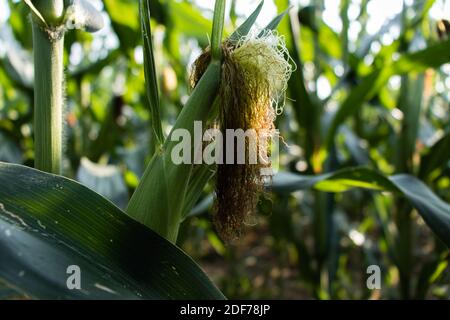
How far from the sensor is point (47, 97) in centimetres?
61

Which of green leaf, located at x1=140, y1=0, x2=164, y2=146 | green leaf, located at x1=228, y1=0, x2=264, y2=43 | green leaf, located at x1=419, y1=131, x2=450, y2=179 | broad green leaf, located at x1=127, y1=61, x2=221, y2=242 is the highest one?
green leaf, located at x1=419, y1=131, x2=450, y2=179

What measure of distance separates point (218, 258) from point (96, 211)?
2455 millimetres

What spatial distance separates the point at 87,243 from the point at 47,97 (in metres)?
0.19

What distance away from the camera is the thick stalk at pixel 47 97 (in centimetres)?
61

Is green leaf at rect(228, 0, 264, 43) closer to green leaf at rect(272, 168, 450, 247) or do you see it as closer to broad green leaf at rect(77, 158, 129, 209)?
green leaf at rect(272, 168, 450, 247)

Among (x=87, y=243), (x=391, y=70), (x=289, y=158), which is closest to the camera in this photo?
(x=87, y=243)

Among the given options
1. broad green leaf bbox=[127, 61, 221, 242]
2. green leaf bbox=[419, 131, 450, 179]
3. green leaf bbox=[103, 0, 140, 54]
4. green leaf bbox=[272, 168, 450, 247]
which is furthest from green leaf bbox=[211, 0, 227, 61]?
green leaf bbox=[103, 0, 140, 54]

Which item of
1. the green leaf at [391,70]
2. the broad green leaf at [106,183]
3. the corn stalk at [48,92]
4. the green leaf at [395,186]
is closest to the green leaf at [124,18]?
the broad green leaf at [106,183]

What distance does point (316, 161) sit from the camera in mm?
1311

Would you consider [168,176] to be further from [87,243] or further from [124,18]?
[124,18]

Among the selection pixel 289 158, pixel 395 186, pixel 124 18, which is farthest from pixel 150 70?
pixel 289 158

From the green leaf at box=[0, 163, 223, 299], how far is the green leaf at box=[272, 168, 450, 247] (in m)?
0.36

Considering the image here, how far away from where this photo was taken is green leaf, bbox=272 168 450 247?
750 mm

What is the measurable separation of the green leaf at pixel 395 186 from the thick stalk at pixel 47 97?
0.43 m
